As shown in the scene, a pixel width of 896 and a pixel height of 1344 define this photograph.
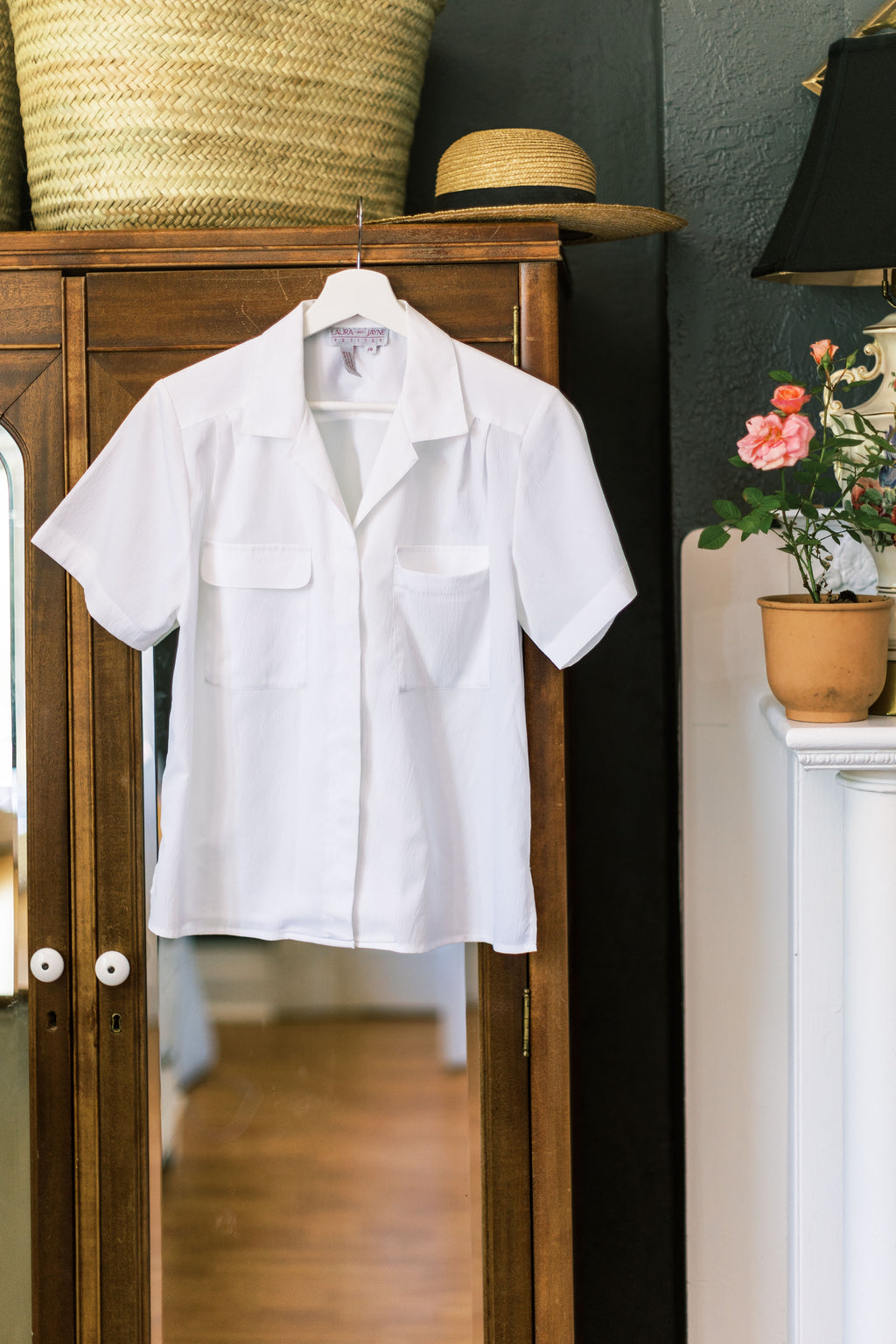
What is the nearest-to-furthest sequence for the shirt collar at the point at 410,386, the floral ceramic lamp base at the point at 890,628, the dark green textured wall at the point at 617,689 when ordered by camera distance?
the shirt collar at the point at 410,386 → the floral ceramic lamp base at the point at 890,628 → the dark green textured wall at the point at 617,689

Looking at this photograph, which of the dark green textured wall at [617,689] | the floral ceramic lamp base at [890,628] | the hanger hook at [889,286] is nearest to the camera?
the floral ceramic lamp base at [890,628]

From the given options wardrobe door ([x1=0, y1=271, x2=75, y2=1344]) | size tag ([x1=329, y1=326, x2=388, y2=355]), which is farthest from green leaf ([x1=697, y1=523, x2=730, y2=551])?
wardrobe door ([x1=0, y1=271, x2=75, y2=1344])

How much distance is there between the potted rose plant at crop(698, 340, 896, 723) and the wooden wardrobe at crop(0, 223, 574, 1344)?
0.95 feet

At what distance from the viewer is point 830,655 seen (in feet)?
4.53

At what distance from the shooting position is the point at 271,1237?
1430 millimetres

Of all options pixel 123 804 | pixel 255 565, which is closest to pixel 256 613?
pixel 255 565

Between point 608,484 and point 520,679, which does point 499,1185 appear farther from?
point 608,484

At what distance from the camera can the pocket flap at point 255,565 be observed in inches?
53.1

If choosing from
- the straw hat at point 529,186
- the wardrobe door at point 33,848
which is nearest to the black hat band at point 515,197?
the straw hat at point 529,186

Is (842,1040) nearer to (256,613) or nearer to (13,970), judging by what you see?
(256,613)

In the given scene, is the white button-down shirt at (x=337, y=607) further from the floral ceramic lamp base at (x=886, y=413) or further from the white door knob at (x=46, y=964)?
the floral ceramic lamp base at (x=886, y=413)

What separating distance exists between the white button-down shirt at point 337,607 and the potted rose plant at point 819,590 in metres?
0.22

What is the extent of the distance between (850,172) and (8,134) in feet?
3.72

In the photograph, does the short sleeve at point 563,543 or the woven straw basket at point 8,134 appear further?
the woven straw basket at point 8,134
